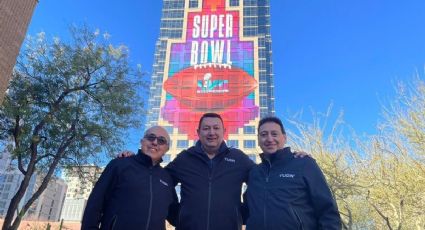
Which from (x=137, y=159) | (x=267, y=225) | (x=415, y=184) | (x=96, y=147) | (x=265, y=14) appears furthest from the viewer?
(x=265, y=14)

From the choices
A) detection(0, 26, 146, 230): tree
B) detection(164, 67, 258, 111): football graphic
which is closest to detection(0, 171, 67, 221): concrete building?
detection(164, 67, 258, 111): football graphic

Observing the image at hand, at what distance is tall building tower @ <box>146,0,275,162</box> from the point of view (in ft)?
219

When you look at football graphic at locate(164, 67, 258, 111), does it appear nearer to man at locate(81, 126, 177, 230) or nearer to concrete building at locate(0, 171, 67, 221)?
man at locate(81, 126, 177, 230)

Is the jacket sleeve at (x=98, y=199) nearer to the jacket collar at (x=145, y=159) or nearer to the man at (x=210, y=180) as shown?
the jacket collar at (x=145, y=159)

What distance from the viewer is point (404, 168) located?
10.9m

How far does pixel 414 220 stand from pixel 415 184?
2.36 m

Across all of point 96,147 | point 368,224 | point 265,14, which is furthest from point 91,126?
point 265,14

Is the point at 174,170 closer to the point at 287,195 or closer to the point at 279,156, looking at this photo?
the point at 279,156

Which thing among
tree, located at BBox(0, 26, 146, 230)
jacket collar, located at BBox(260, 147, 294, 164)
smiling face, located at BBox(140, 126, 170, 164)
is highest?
tree, located at BBox(0, 26, 146, 230)

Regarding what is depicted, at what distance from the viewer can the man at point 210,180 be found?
3.70m

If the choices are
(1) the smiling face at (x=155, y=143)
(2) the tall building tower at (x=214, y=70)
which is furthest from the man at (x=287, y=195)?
(2) the tall building tower at (x=214, y=70)

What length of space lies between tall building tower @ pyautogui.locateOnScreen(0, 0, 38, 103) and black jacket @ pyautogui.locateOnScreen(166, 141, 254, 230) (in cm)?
911

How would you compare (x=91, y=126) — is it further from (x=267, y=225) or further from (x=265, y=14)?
(x=265, y=14)

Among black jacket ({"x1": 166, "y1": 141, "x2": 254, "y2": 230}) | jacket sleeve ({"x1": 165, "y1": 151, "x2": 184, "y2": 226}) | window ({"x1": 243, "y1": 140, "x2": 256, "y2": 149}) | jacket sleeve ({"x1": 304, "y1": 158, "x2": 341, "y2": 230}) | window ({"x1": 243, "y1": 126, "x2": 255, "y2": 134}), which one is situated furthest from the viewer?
window ({"x1": 243, "y1": 126, "x2": 255, "y2": 134})
